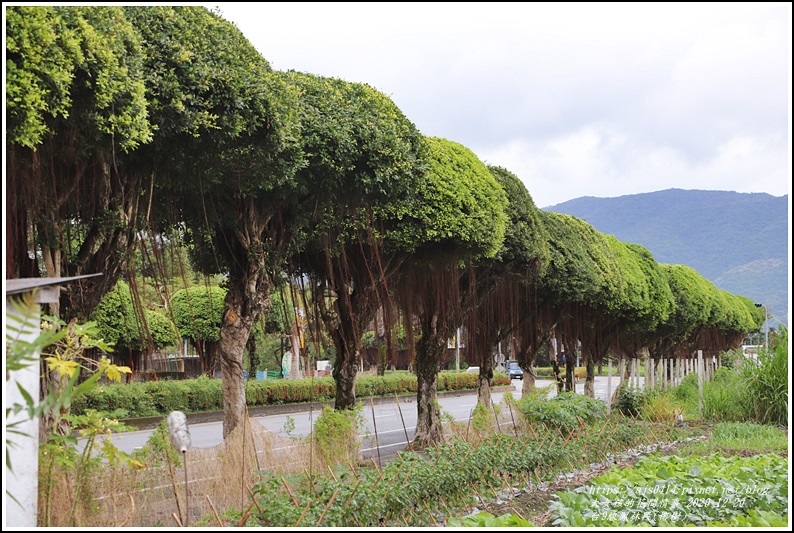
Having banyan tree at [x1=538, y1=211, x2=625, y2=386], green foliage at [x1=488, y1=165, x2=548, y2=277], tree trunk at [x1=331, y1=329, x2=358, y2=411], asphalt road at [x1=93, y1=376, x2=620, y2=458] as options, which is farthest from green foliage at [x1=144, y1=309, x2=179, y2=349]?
tree trunk at [x1=331, y1=329, x2=358, y2=411]

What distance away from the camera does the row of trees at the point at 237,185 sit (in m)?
5.57

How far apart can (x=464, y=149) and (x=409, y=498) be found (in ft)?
19.9

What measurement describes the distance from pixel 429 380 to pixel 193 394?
37.9 ft

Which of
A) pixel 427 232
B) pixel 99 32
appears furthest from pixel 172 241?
pixel 427 232

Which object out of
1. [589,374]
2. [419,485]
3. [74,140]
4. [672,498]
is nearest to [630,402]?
[589,374]

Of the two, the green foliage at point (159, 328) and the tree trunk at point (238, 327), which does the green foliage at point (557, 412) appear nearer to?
the tree trunk at point (238, 327)

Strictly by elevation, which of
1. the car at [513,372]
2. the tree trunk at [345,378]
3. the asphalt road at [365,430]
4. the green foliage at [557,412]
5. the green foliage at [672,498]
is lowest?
the car at [513,372]

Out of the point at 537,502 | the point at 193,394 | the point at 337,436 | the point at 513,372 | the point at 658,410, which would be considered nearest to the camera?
the point at 537,502

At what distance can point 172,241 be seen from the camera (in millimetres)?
7629

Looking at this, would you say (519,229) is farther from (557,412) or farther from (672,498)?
(672,498)

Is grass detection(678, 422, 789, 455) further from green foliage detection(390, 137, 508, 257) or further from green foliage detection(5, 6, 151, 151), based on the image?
green foliage detection(5, 6, 151, 151)

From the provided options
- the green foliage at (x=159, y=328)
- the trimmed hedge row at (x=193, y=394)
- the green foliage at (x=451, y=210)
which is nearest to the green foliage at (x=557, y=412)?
the green foliage at (x=451, y=210)

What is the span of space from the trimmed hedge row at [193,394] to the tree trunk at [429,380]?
7.56ft

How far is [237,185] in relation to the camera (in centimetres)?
782
